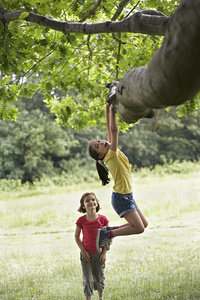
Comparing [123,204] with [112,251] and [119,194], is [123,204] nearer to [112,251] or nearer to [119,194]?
[119,194]

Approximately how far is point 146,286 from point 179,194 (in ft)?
28.1

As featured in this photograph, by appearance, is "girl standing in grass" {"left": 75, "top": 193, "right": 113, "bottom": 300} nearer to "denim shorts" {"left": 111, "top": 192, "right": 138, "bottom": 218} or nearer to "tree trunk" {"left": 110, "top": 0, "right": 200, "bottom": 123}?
"denim shorts" {"left": 111, "top": 192, "right": 138, "bottom": 218}

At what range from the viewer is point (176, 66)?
52.2 inches

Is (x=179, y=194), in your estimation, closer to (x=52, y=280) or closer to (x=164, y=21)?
(x=52, y=280)

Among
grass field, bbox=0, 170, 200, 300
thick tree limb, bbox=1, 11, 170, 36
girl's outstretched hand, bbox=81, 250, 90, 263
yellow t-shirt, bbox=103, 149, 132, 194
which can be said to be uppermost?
thick tree limb, bbox=1, 11, 170, 36

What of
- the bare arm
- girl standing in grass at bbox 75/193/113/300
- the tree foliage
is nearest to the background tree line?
the tree foliage

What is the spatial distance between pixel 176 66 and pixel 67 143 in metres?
18.9

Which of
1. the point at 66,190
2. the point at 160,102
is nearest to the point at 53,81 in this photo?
the point at 160,102

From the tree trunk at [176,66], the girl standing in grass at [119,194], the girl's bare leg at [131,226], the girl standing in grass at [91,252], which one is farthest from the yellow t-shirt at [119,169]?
the tree trunk at [176,66]

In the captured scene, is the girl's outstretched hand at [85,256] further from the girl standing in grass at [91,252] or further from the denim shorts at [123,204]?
the denim shorts at [123,204]

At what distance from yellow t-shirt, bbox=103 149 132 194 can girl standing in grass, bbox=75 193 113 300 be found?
1.03 feet

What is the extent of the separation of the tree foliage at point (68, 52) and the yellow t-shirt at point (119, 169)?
1.05 m

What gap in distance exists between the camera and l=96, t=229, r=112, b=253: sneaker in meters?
3.44

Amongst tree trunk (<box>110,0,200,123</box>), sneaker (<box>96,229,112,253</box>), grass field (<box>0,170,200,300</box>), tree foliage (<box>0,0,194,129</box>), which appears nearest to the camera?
tree trunk (<box>110,0,200,123</box>)
